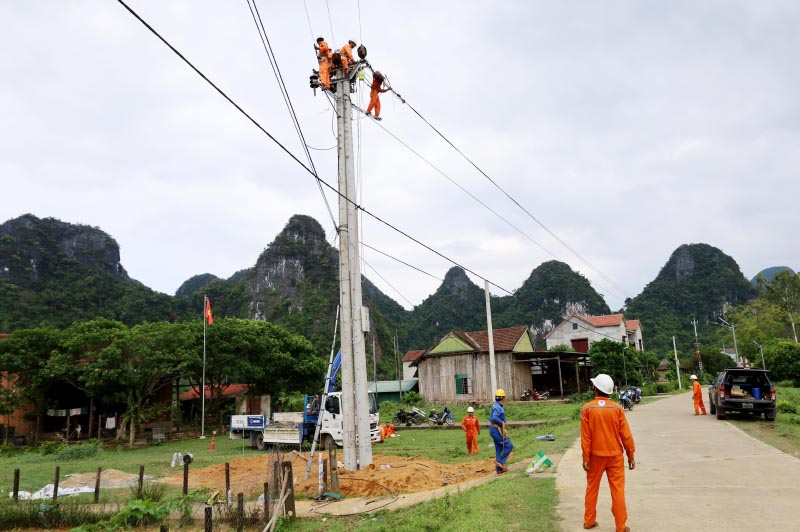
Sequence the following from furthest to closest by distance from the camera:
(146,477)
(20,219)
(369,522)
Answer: (20,219) → (146,477) → (369,522)

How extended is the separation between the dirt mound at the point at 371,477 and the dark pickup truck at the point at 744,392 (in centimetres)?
948

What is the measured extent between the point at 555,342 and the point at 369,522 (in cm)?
5375

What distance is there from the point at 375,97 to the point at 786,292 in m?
71.6

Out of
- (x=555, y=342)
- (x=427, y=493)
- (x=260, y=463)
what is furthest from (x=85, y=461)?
(x=555, y=342)

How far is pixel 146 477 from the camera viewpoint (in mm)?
14914

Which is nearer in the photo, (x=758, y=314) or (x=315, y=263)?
(x=758, y=314)

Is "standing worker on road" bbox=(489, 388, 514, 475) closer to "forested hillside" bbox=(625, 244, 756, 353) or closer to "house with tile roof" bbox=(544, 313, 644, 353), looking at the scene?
"house with tile roof" bbox=(544, 313, 644, 353)

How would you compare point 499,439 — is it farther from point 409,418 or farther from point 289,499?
point 409,418

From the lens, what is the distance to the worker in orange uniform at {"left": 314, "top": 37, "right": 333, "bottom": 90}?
521 inches

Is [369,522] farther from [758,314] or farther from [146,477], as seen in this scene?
[758,314]

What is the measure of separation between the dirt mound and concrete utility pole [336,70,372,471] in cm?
72

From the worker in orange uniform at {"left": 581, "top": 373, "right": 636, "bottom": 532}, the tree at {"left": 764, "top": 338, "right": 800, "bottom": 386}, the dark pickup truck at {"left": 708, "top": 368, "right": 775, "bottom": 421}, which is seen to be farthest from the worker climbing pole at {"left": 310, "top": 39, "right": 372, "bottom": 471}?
the tree at {"left": 764, "top": 338, "right": 800, "bottom": 386}

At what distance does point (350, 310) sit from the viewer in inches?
501

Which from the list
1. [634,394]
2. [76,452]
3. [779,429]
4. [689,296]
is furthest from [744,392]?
[689,296]
